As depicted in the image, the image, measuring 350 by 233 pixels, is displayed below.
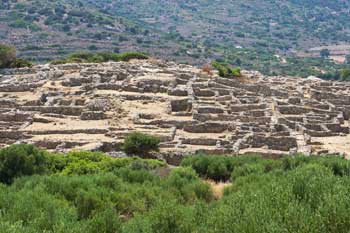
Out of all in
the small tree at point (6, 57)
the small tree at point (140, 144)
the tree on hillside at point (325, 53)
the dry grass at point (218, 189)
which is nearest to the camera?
the dry grass at point (218, 189)

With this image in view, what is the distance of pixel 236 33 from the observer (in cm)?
17362

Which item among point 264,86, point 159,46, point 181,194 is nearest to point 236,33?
point 159,46

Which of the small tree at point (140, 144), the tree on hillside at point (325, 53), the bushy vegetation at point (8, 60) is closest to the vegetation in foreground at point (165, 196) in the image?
the small tree at point (140, 144)

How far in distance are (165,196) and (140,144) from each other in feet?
29.3

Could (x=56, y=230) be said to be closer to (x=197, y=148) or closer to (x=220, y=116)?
(x=197, y=148)

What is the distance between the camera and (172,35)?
154m

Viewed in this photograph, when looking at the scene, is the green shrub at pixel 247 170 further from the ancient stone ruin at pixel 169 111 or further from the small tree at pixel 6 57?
the small tree at pixel 6 57

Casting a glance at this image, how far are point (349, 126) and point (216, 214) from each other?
76.0ft

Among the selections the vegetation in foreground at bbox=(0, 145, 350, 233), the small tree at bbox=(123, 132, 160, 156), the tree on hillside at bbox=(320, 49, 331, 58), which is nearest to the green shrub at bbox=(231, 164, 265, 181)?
the vegetation in foreground at bbox=(0, 145, 350, 233)

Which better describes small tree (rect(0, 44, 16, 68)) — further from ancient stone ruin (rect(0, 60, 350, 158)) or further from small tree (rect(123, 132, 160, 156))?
small tree (rect(123, 132, 160, 156))

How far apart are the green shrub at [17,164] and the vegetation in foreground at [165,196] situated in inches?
1.3

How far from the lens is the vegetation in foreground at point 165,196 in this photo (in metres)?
9.80

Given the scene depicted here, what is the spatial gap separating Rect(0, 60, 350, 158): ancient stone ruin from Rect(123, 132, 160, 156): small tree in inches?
20.3

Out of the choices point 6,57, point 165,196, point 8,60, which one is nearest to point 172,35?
point 8,60
